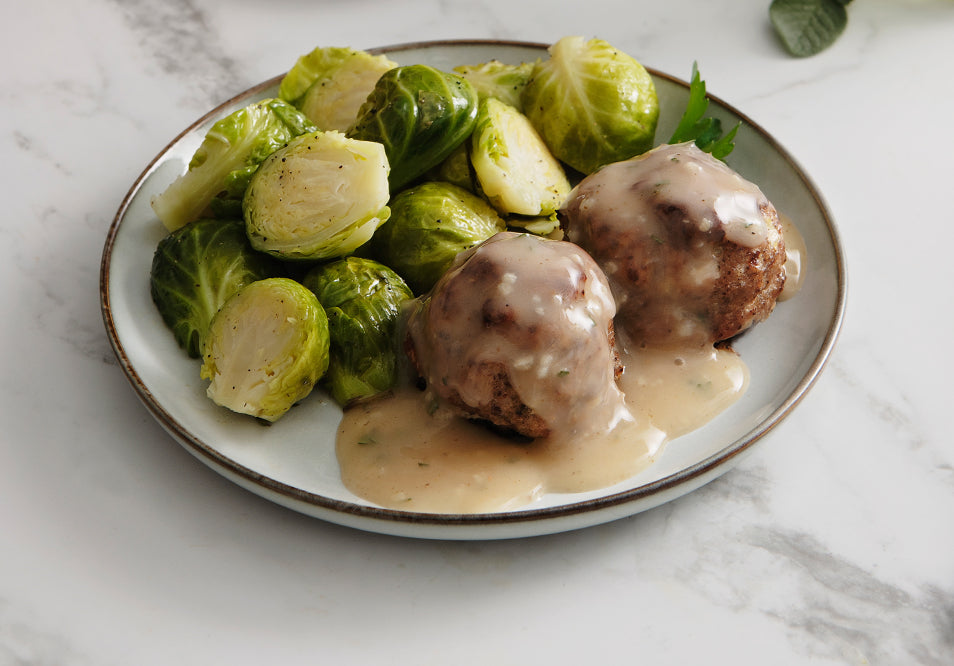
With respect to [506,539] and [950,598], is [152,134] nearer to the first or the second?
[506,539]

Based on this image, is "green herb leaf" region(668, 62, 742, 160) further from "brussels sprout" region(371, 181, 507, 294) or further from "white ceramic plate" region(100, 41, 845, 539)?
"brussels sprout" region(371, 181, 507, 294)

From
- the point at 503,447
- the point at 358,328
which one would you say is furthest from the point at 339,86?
the point at 503,447

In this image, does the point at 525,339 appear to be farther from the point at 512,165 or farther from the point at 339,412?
the point at 512,165

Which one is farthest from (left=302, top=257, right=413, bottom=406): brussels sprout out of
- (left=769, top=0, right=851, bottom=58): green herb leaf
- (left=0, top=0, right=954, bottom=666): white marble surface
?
(left=769, top=0, right=851, bottom=58): green herb leaf

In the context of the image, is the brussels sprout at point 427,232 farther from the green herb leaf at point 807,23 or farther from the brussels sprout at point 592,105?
the green herb leaf at point 807,23

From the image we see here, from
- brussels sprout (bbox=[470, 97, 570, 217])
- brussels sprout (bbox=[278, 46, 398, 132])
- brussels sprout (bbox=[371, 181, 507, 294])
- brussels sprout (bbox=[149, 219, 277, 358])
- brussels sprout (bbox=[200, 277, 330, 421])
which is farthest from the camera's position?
brussels sprout (bbox=[278, 46, 398, 132])

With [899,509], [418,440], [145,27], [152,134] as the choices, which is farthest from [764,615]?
[145,27]

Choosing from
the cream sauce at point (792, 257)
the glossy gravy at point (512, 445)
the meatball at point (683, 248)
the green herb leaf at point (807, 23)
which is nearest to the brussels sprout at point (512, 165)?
the meatball at point (683, 248)
